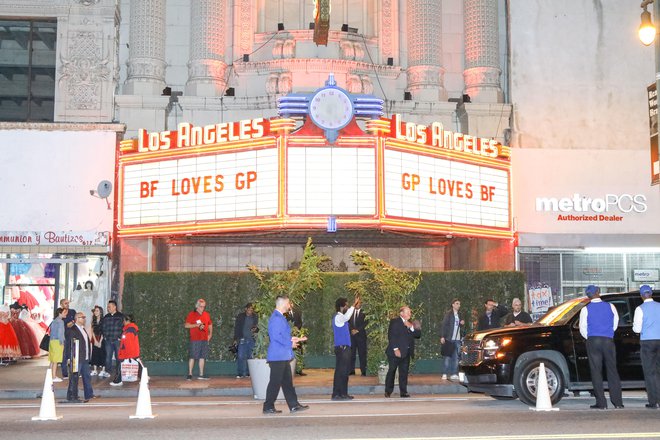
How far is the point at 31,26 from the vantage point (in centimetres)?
2883

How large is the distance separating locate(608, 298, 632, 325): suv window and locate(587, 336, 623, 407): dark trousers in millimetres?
1257

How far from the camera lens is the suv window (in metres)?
15.6

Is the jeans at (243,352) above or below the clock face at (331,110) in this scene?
below

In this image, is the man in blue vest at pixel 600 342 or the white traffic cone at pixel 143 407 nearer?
the white traffic cone at pixel 143 407

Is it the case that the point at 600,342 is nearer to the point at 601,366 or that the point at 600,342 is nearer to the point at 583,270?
the point at 601,366

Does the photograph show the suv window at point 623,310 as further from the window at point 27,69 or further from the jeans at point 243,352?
the window at point 27,69

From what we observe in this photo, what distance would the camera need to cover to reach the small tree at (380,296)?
19438mm

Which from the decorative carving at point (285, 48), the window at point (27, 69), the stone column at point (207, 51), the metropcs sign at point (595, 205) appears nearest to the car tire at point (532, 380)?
the metropcs sign at point (595, 205)

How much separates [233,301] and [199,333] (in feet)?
5.60

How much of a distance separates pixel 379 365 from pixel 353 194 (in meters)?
5.56

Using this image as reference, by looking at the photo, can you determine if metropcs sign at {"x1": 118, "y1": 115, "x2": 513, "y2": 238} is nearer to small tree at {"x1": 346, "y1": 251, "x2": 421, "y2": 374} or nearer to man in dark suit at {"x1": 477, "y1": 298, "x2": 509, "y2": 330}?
small tree at {"x1": 346, "y1": 251, "x2": 421, "y2": 374}

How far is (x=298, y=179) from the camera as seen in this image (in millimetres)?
23406

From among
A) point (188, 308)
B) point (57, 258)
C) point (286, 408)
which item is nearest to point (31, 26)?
point (57, 258)

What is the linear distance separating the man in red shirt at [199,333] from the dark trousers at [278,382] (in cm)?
693
